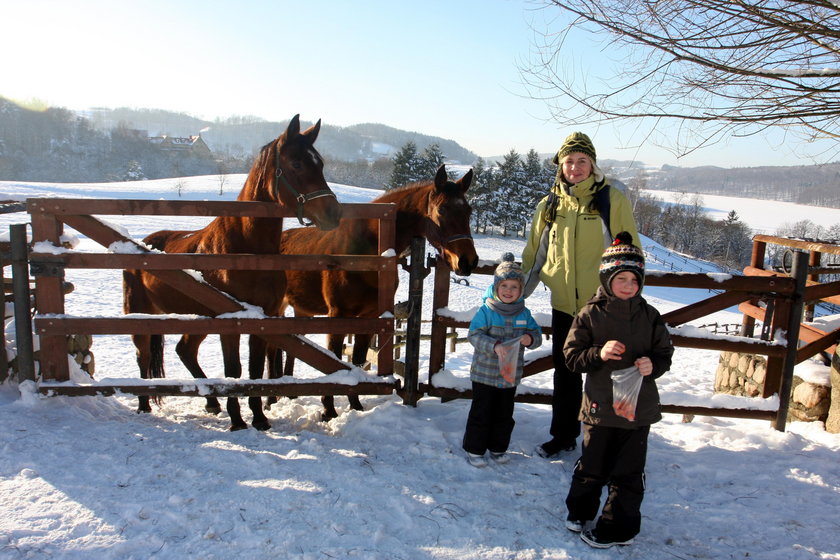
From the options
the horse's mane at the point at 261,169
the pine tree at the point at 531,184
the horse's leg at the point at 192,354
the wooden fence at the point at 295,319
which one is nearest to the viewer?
the wooden fence at the point at 295,319

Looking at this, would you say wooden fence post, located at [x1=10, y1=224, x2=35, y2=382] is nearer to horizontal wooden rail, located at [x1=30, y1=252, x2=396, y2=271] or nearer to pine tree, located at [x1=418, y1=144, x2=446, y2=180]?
horizontal wooden rail, located at [x1=30, y1=252, x2=396, y2=271]

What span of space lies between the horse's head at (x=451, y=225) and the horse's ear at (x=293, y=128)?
4.09ft

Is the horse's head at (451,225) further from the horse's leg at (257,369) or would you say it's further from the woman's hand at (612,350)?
the horse's leg at (257,369)

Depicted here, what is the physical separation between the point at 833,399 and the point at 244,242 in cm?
550

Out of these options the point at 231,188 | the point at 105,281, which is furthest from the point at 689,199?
the point at 105,281

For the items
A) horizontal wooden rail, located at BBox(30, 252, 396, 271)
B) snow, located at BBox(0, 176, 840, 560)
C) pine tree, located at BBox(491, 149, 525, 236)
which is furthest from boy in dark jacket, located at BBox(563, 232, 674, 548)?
pine tree, located at BBox(491, 149, 525, 236)

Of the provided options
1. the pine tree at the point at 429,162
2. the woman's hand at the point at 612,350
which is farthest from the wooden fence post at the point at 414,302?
the pine tree at the point at 429,162

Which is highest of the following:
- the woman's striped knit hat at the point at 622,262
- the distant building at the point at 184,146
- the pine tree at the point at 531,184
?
the distant building at the point at 184,146

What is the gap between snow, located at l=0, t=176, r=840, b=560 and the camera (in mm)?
2551

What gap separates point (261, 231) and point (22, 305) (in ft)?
6.43

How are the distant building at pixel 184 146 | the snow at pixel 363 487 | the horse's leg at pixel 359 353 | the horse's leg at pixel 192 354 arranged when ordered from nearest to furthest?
the snow at pixel 363 487 → the horse's leg at pixel 192 354 → the horse's leg at pixel 359 353 → the distant building at pixel 184 146

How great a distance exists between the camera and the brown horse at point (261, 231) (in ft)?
12.8

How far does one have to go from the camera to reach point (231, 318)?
12.8 ft

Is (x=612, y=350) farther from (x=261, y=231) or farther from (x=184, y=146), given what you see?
(x=184, y=146)
